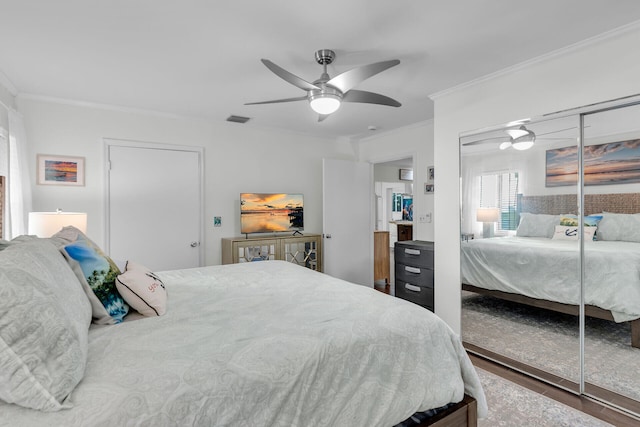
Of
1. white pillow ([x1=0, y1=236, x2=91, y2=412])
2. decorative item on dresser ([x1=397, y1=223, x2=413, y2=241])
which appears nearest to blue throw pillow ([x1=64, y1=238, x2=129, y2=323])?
white pillow ([x1=0, y1=236, x2=91, y2=412])

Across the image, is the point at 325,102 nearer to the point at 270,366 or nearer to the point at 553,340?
the point at 270,366

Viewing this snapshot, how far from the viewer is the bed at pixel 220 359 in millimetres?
925

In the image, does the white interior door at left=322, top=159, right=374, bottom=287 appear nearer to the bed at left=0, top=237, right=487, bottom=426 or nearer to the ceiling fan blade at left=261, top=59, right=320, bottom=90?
the ceiling fan blade at left=261, top=59, right=320, bottom=90

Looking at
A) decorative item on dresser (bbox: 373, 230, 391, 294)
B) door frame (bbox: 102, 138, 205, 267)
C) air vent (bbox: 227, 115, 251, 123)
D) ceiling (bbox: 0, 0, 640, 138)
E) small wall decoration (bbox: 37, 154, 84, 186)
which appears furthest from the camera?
decorative item on dresser (bbox: 373, 230, 391, 294)

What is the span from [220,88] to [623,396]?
3805 mm

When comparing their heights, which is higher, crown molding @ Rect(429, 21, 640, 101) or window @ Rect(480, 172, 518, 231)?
crown molding @ Rect(429, 21, 640, 101)

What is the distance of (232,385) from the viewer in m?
1.08

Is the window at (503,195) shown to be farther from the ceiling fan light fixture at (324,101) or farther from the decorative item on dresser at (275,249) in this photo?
the decorative item on dresser at (275,249)

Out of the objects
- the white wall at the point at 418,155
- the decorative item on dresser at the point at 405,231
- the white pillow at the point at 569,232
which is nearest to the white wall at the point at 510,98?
the white pillow at the point at 569,232

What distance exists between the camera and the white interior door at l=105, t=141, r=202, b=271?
370 centimetres

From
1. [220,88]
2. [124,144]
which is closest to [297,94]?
[220,88]

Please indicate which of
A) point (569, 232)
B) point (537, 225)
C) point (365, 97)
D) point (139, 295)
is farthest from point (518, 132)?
point (139, 295)

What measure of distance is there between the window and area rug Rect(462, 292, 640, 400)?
69 centimetres

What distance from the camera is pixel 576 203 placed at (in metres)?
2.36
